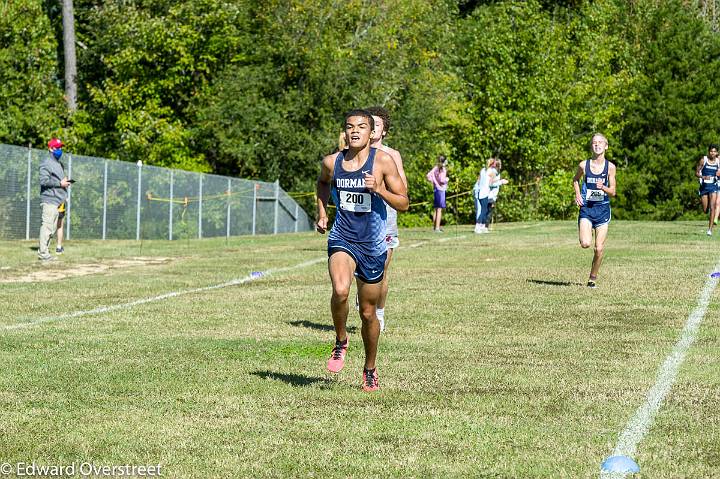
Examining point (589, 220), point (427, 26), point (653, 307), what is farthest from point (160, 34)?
point (653, 307)

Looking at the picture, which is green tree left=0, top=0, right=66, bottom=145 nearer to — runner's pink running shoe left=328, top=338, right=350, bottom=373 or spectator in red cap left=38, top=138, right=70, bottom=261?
spectator in red cap left=38, top=138, right=70, bottom=261

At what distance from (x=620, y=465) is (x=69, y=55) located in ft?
142

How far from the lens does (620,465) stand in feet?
20.0

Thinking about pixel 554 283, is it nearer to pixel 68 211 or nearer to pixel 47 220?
pixel 47 220

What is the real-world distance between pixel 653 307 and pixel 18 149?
19919 millimetres

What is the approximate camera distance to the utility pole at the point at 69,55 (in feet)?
151

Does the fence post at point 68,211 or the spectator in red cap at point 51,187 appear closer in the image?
the spectator in red cap at point 51,187

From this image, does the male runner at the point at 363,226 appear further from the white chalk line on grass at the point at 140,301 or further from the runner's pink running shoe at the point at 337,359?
the white chalk line on grass at the point at 140,301

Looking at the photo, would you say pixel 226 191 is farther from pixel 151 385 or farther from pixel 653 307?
pixel 151 385

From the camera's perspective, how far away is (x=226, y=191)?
131ft

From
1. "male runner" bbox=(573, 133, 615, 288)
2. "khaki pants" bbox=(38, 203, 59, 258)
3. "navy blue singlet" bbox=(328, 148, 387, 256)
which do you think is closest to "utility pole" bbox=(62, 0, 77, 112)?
"khaki pants" bbox=(38, 203, 59, 258)

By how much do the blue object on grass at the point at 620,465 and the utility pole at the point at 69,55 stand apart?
42.5 m

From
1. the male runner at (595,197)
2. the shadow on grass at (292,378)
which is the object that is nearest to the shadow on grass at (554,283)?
the male runner at (595,197)

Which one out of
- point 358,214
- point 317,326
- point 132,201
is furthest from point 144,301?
point 132,201
